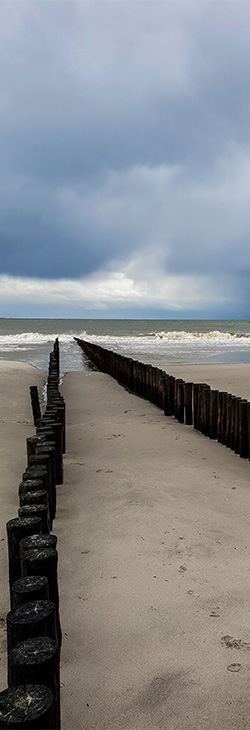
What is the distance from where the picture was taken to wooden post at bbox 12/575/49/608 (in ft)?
6.55

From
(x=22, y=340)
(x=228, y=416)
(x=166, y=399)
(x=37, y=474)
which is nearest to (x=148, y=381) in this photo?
(x=166, y=399)

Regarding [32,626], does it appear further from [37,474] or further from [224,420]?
[224,420]

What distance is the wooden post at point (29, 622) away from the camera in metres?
1.78

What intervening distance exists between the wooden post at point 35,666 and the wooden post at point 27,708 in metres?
0.06

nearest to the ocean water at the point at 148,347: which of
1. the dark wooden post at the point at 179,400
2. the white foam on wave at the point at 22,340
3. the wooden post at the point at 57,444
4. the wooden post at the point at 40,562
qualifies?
the white foam on wave at the point at 22,340

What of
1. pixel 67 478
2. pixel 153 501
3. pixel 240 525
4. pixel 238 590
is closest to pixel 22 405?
pixel 67 478

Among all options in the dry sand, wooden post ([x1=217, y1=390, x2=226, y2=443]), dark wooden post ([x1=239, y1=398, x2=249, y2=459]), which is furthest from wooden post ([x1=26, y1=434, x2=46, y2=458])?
wooden post ([x1=217, y1=390, x2=226, y2=443])

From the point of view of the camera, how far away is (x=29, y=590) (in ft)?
6.61

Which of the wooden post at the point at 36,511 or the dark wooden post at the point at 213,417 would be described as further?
the dark wooden post at the point at 213,417

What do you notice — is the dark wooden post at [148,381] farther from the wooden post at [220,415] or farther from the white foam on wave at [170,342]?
the white foam on wave at [170,342]

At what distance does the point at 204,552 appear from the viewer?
3.42m

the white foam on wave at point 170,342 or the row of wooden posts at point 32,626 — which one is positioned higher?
the row of wooden posts at point 32,626

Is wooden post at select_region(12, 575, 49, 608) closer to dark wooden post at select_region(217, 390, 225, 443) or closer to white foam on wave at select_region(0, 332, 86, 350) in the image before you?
dark wooden post at select_region(217, 390, 225, 443)

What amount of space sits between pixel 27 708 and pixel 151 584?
1.68 meters
